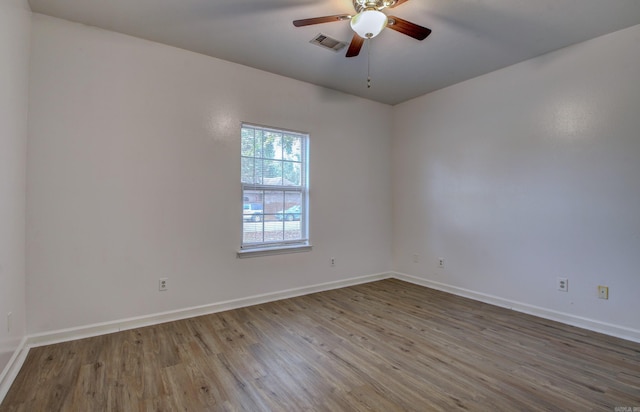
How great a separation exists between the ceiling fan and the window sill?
2.28 m

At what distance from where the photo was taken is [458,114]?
152 inches

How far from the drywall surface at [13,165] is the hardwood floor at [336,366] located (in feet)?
1.25

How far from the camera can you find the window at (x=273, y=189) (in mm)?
3475

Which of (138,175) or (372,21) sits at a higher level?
(372,21)

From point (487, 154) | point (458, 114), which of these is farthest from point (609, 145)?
point (458, 114)

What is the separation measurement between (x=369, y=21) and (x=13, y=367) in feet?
10.6

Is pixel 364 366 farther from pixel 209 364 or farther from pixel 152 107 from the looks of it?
pixel 152 107

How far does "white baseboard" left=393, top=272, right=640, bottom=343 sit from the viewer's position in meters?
2.62

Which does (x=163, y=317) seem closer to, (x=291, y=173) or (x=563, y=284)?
(x=291, y=173)

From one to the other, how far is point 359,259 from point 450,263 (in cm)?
120

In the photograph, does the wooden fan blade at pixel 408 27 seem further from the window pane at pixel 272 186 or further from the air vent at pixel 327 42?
the window pane at pixel 272 186

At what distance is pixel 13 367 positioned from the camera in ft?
6.57

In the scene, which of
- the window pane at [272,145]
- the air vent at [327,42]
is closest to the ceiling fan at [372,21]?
the air vent at [327,42]

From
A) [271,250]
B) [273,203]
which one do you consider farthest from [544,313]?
[273,203]
